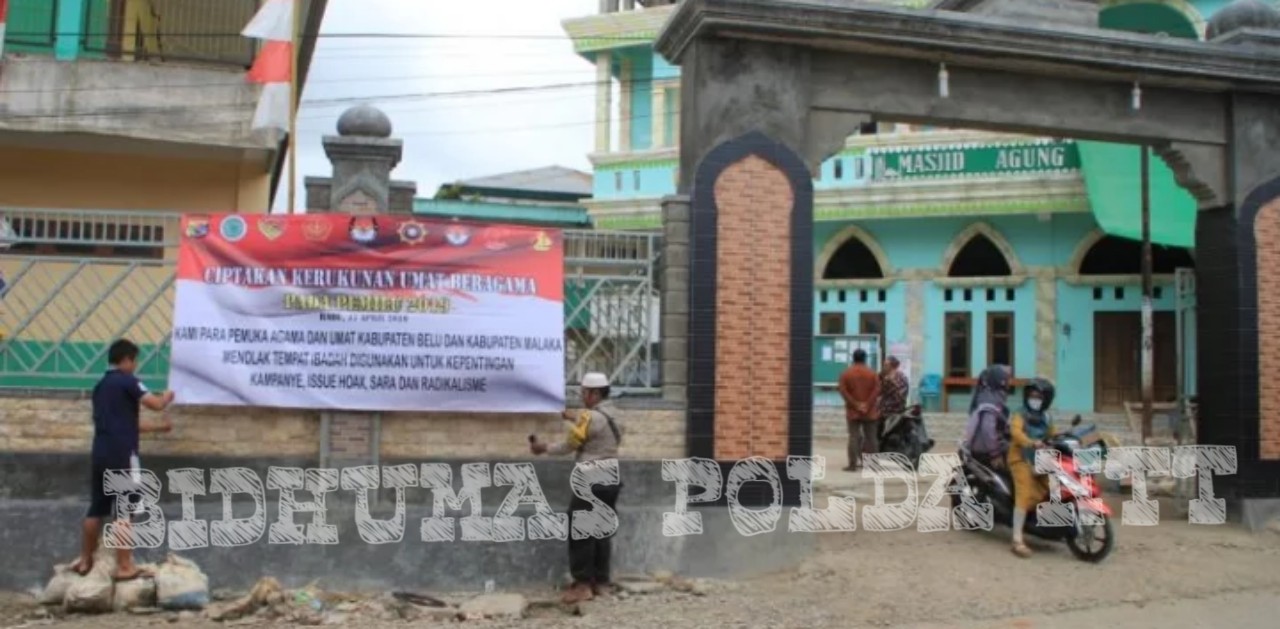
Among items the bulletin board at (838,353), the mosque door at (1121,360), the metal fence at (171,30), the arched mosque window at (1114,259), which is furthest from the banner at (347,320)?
the arched mosque window at (1114,259)

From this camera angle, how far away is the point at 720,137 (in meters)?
9.02

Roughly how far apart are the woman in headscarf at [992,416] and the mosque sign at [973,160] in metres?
11.4

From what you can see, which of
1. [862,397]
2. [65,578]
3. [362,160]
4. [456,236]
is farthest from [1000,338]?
[65,578]

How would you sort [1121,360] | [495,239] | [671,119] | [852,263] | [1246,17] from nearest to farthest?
[495,239] → [1246,17] → [1121,360] → [852,263] → [671,119]

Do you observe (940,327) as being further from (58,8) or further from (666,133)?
(58,8)

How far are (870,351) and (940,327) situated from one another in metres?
1.42

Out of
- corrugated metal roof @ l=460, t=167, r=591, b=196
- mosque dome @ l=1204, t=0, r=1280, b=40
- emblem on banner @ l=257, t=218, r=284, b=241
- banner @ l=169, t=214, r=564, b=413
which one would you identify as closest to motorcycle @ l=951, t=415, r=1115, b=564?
banner @ l=169, t=214, r=564, b=413

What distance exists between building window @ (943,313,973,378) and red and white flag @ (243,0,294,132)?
44.5 feet

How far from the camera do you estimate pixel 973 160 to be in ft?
65.7

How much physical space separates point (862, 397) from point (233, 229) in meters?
7.67

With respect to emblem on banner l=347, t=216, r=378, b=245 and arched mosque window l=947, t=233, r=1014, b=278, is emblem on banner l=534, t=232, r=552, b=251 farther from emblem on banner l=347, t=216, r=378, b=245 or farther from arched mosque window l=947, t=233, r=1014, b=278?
arched mosque window l=947, t=233, r=1014, b=278

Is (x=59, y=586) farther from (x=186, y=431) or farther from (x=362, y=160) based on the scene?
(x=362, y=160)

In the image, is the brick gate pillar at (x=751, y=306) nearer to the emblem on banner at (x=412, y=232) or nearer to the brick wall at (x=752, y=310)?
the brick wall at (x=752, y=310)

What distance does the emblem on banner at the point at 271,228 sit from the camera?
821 centimetres
